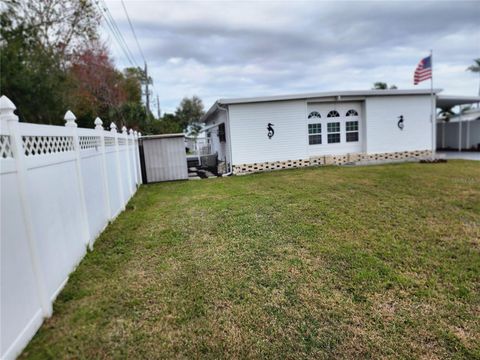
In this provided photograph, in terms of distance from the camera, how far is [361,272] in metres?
3.20

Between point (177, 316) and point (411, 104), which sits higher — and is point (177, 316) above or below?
below

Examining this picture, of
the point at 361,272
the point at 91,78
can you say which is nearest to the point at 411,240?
the point at 361,272

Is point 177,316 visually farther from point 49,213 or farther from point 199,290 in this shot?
point 49,213

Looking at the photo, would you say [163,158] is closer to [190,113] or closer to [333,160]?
[333,160]

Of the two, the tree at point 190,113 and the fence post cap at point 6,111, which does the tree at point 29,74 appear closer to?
the fence post cap at point 6,111

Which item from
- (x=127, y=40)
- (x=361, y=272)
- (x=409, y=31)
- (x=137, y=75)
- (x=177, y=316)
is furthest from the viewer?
(x=137, y=75)

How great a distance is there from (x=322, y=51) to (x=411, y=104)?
601 centimetres

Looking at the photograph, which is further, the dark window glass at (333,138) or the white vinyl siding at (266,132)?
the dark window glass at (333,138)

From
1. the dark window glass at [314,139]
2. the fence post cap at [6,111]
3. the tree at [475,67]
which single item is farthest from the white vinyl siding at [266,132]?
the tree at [475,67]

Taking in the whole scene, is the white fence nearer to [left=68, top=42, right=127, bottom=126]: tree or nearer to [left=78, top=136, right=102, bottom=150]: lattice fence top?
[left=78, top=136, right=102, bottom=150]: lattice fence top

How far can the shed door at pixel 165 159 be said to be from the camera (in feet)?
37.0

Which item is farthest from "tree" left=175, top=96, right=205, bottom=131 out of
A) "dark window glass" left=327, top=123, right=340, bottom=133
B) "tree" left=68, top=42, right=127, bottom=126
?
"dark window glass" left=327, top=123, right=340, bottom=133

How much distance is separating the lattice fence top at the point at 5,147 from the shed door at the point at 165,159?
9.23 meters

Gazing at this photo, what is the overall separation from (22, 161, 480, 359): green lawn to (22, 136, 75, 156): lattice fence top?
53.2 inches
